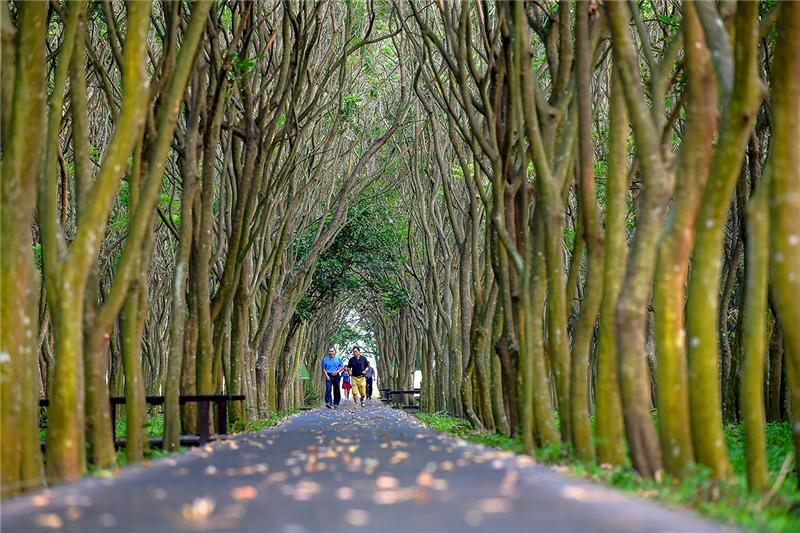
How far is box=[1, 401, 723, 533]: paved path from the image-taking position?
569cm

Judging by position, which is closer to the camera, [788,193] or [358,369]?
[788,193]

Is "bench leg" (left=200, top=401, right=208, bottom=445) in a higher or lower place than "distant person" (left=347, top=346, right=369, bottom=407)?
lower

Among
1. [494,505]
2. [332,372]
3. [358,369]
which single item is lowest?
[494,505]

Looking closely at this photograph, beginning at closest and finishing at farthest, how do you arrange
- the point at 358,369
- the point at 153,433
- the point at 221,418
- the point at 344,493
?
the point at 344,493
the point at 221,418
the point at 153,433
the point at 358,369

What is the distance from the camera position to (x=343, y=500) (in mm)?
6812

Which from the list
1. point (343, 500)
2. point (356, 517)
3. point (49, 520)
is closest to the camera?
point (356, 517)

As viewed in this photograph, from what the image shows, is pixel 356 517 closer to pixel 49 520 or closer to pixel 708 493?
pixel 49 520

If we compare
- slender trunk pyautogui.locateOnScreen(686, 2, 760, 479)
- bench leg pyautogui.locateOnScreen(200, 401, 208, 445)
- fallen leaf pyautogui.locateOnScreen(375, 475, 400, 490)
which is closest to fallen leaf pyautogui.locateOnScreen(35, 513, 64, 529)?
fallen leaf pyautogui.locateOnScreen(375, 475, 400, 490)

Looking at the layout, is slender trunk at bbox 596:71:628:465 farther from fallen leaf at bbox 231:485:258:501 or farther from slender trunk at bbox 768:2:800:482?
fallen leaf at bbox 231:485:258:501

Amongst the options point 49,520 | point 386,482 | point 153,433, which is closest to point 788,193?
point 386,482

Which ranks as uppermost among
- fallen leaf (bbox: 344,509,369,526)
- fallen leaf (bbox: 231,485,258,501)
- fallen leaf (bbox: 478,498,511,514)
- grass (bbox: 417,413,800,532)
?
fallen leaf (bbox: 231,485,258,501)

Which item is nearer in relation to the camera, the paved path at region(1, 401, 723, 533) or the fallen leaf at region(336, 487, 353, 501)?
the paved path at region(1, 401, 723, 533)

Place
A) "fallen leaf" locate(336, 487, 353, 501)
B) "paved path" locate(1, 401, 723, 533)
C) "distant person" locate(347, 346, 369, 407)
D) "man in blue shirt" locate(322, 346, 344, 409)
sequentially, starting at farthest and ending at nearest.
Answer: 1. "distant person" locate(347, 346, 369, 407)
2. "man in blue shirt" locate(322, 346, 344, 409)
3. "fallen leaf" locate(336, 487, 353, 501)
4. "paved path" locate(1, 401, 723, 533)

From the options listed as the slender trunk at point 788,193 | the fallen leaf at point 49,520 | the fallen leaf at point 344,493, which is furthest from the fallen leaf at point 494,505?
the slender trunk at point 788,193
